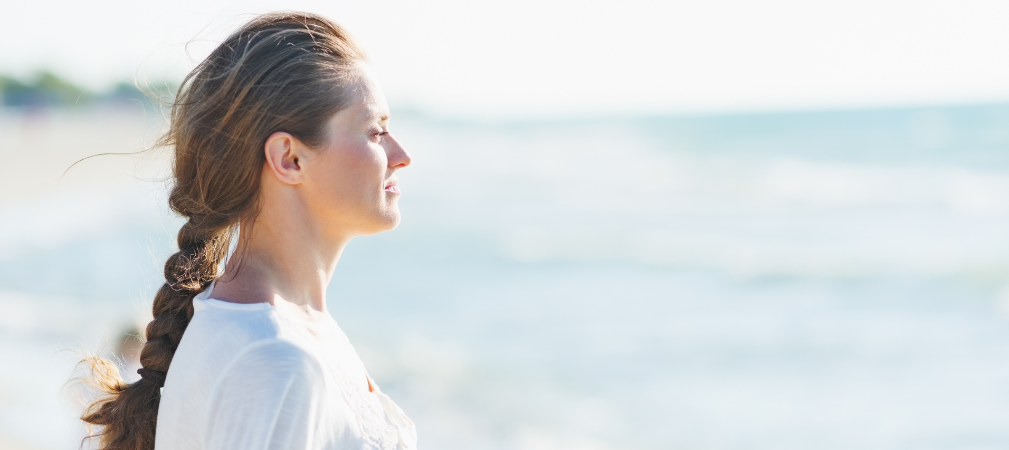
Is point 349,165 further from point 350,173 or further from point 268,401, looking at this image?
point 268,401

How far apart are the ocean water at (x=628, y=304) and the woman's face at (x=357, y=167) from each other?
0.65m

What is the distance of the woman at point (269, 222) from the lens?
4.54 feet

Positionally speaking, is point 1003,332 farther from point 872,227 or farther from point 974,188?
point 974,188

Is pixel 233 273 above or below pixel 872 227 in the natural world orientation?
below

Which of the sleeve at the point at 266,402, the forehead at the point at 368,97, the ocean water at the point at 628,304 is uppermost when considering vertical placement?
the ocean water at the point at 628,304

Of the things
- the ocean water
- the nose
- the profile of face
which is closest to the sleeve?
the profile of face

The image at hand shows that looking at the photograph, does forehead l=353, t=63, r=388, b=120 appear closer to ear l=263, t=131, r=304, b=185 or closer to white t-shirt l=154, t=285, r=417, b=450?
ear l=263, t=131, r=304, b=185

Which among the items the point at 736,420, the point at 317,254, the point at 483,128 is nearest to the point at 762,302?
the point at 736,420

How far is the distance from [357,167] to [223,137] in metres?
0.25

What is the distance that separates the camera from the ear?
1.54 m

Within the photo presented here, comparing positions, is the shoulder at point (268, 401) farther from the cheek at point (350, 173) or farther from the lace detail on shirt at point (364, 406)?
the cheek at point (350, 173)

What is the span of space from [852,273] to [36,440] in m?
11.2

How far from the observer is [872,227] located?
16.9 m

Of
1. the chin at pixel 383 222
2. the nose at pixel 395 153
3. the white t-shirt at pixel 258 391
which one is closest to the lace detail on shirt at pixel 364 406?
the white t-shirt at pixel 258 391
